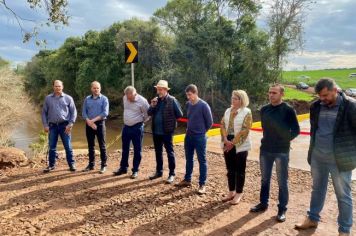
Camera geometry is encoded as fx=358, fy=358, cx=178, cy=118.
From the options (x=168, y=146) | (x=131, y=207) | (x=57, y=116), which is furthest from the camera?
(x=57, y=116)

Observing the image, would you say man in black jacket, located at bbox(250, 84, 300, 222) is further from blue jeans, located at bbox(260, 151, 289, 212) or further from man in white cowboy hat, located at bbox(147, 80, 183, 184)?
man in white cowboy hat, located at bbox(147, 80, 183, 184)

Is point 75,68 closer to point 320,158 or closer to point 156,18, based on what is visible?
point 156,18

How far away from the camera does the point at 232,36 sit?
2620 centimetres

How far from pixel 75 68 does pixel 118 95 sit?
819cm

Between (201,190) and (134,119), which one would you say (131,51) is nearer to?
(134,119)

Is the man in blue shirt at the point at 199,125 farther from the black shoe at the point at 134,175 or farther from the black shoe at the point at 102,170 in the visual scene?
the black shoe at the point at 102,170

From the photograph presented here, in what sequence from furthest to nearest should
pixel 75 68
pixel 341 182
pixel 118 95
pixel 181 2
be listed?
pixel 75 68, pixel 118 95, pixel 181 2, pixel 341 182

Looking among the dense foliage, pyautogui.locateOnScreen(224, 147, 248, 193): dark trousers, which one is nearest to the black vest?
pyautogui.locateOnScreen(224, 147, 248, 193): dark trousers

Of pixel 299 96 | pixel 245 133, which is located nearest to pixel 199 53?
pixel 299 96

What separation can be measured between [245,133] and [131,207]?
6.41 ft

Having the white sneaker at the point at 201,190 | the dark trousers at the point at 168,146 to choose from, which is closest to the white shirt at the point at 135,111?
the dark trousers at the point at 168,146

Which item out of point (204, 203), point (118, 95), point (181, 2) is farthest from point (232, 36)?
point (204, 203)

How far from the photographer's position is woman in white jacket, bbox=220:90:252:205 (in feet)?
16.5

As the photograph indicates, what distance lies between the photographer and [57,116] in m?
6.79
